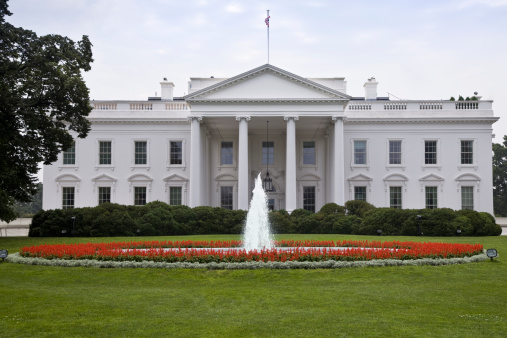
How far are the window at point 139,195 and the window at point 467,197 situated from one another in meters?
25.6

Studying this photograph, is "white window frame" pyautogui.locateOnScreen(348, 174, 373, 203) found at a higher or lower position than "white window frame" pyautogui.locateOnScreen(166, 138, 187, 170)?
lower

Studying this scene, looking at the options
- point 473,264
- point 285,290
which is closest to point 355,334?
point 285,290

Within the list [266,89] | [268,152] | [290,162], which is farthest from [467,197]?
[266,89]

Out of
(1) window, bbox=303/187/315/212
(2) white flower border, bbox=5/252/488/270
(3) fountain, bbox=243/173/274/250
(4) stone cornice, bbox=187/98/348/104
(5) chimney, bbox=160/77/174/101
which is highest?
(5) chimney, bbox=160/77/174/101

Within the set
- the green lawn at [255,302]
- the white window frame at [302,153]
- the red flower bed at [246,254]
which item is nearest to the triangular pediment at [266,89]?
the white window frame at [302,153]

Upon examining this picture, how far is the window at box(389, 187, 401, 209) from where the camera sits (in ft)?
137

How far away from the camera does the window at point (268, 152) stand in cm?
4359

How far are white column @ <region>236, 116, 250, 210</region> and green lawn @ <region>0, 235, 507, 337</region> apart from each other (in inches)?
849

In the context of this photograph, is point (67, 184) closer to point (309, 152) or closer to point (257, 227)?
point (309, 152)

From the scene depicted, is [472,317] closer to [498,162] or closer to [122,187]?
[122,187]

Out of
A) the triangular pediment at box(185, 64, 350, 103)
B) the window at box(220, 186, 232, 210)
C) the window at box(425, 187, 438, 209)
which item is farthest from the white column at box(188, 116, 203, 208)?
the window at box(425, 187, 438, 209)

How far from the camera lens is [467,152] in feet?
136

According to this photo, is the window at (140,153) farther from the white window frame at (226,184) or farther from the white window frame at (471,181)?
the white window frame at (471,181)

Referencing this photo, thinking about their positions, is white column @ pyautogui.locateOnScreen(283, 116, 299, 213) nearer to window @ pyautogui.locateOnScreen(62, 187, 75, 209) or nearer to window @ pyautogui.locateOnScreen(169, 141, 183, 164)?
window @ pyautogui.locateOnScreen(169, 141, 183, 164)
